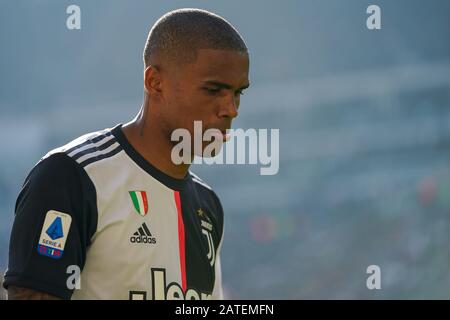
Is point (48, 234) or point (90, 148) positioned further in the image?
point (90, 148)

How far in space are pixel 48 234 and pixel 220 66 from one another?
2.36 feet

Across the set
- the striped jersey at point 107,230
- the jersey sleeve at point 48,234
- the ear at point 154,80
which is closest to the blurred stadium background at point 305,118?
the striped jersey at point 107,230

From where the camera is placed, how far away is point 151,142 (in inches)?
98.6

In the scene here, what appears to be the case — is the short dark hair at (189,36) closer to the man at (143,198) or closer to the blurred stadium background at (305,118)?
the man at (143,198)

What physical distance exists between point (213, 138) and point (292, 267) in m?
6.28

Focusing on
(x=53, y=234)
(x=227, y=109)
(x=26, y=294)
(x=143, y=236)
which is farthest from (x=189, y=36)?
(x=26, y=294)

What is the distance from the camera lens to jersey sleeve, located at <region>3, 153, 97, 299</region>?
2.11 metres

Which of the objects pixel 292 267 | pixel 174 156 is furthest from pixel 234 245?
pixel 174 156

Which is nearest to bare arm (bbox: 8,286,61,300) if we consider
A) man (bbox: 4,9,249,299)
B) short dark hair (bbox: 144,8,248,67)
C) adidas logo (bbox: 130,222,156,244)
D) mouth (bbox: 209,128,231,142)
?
man (bbox: 4,9,249,299)

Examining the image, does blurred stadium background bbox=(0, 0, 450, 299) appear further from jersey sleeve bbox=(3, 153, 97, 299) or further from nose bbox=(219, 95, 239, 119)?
jersey sleeve bbox=(3, 153, 97, 299)

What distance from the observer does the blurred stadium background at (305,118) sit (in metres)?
8.74

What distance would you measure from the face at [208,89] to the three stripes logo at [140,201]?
228 millimetres

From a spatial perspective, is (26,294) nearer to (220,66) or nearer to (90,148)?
(90,148)
